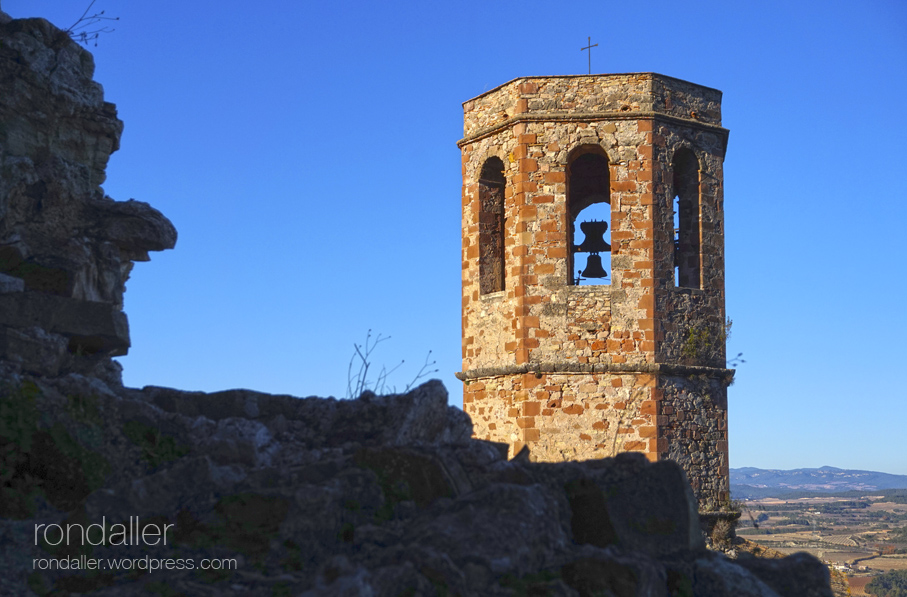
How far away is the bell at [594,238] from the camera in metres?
12.8

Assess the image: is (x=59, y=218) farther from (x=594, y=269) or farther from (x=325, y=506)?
(x=594, y=269)

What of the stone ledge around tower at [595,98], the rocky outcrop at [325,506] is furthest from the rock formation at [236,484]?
the stone ledge around tower at [595,98]

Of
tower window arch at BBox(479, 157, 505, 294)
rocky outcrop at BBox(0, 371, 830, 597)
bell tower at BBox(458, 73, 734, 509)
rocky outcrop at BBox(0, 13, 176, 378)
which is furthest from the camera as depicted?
tower window arch at BBox(479, 157, 505, 294)

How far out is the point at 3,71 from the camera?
16.9 ft

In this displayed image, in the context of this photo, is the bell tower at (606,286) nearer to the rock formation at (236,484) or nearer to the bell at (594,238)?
the bell at (594,238)

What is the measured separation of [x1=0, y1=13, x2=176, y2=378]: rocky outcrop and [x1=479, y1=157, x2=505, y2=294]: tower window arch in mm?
7143

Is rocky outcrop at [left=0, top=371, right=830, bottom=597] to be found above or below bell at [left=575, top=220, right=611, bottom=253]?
below

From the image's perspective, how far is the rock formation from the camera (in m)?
3.47

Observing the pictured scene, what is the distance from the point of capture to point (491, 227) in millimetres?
12617

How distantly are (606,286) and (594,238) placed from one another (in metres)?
1.31

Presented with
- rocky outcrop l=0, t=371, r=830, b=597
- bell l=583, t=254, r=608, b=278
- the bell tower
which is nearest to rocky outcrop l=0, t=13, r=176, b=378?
rocky outcrop l=0, t=371, r=830, b=597

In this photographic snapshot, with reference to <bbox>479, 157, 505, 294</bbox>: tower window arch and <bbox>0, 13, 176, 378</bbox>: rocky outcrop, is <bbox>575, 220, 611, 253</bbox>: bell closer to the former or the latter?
<bbox>479, 157, 505, 294</bbox>: tower window arch

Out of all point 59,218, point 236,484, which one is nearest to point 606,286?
point 59,218

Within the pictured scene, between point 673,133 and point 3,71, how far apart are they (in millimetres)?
8722
